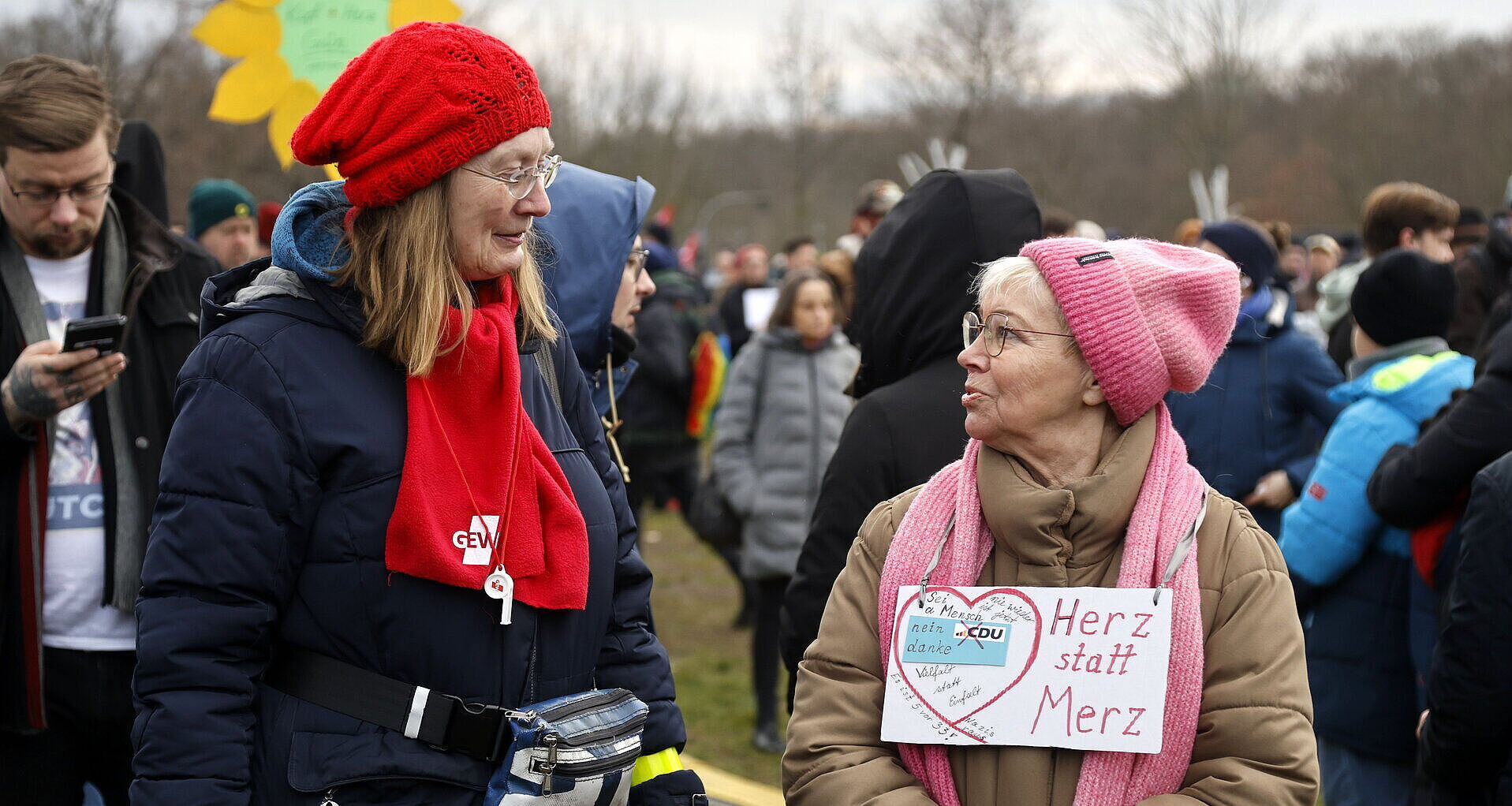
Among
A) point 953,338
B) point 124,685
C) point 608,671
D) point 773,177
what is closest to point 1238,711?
point 608,671

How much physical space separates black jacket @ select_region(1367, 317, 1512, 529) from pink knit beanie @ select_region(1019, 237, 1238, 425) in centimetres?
158

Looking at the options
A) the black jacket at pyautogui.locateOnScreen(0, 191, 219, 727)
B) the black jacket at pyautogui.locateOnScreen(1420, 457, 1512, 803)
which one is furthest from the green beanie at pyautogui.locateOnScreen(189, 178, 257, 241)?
the black jacket at pyautogui.locateOnScreen(1420, 457, 1512, 803)

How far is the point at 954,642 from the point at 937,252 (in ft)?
3.84

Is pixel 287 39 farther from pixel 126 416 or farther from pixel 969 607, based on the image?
pixel 969 607

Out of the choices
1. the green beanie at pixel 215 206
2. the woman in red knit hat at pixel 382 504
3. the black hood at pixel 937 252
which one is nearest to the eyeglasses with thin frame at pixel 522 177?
the woman in red knit hat at pixel 382 504

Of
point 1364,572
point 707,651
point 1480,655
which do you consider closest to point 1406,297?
point 1364,572

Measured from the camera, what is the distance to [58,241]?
3.05 metres

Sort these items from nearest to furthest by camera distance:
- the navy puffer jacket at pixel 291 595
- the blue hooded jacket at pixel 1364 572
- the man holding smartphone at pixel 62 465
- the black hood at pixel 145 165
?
the navy puffer jacket at pixel 291 595
the man holding smartphone at pixel 62 465
the black hood at pixel 145 165
the blue hooded jacket at pixel 1364 572

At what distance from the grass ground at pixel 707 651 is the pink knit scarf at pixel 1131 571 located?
3.86 metres

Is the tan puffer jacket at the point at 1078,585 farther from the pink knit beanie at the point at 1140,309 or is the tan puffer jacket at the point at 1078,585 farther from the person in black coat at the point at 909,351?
the person in black coat at the point at 909,351

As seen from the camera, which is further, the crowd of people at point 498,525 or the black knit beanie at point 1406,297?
the black knit beanie at point 1406,297

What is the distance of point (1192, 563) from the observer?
2025 mm

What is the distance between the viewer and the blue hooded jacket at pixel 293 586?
192 centimetres

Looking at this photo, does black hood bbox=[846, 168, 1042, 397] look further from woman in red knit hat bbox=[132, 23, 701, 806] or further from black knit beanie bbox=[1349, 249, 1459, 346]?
black knit beanie bbox=[1349, 249, 1459, 346]
